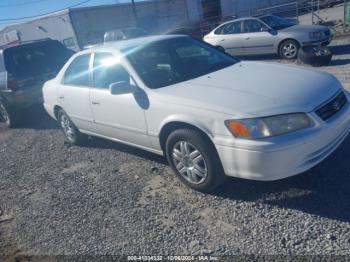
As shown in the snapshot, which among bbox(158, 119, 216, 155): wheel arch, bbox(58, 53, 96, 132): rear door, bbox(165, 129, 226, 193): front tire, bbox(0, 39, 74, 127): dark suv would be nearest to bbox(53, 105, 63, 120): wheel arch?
bbox(58, 53, 96, 132): rear door

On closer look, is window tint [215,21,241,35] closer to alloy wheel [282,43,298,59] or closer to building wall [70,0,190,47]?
alloy wheel [282,43,298,59]

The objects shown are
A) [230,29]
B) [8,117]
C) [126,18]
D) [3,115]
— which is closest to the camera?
[8,117]

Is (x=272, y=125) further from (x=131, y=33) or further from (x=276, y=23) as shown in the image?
(x=131, y=33)

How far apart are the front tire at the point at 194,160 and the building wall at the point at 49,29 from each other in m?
25.6

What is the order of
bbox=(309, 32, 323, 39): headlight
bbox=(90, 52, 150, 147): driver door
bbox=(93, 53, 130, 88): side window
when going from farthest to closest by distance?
bbox=(309, 32, 323, 39): headlight
bbox=(93, 53, 130, 88): side window
bbox=(90, 52, 150, 147): driver door

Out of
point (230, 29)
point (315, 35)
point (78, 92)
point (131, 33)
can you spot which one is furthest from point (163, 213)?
point (131, 33)

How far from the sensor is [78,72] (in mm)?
5094

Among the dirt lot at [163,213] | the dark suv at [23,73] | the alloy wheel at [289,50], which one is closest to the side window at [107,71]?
the dirt lot at [163,213]

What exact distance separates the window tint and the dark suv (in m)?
5.95

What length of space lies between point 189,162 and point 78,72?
2532mm

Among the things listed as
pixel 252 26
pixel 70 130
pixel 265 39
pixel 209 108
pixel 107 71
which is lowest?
pixel 70 130

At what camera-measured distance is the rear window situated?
751 centimetres

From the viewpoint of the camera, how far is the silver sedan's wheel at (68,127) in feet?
18.9

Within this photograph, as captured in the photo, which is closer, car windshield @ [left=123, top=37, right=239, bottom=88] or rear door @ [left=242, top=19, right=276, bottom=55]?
car windshield @ [left=123, top=37, right=239, bottom=88]
